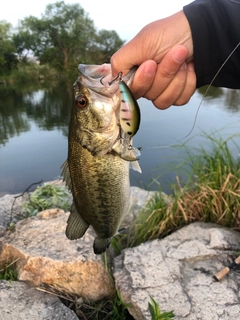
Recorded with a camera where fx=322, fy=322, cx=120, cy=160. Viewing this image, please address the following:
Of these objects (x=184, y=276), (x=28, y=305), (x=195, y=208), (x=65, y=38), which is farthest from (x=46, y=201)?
(x=65, y=38)

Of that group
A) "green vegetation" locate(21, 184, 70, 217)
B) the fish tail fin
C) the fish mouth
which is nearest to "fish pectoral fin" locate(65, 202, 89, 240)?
the fish tail fin

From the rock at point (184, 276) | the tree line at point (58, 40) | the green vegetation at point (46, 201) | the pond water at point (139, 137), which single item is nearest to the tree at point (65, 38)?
the tree line at point (58, 40)

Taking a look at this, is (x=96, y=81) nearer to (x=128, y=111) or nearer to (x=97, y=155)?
(x=128, y=111)

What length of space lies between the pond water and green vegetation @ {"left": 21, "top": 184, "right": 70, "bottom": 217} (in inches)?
48.3

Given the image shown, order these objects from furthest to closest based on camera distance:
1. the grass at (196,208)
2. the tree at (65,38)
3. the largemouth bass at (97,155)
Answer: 1. the tree at (65,38)
2. the grass at (196,208)
3. the largemouth bass at (97,155)

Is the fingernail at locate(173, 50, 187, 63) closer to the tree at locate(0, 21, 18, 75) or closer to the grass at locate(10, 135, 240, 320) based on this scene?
the grass at locate(10, 135, 240, 320)

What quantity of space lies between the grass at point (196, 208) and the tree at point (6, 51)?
146ft

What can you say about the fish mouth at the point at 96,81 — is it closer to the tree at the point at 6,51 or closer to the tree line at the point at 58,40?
the tree line at the point at 58,40

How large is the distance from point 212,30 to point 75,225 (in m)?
1.38

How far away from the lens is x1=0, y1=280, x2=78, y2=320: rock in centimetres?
258

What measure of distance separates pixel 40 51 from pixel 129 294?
47.9 meters

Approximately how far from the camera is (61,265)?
2.94m

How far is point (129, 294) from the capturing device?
2.67m

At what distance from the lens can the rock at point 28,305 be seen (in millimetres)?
2580
